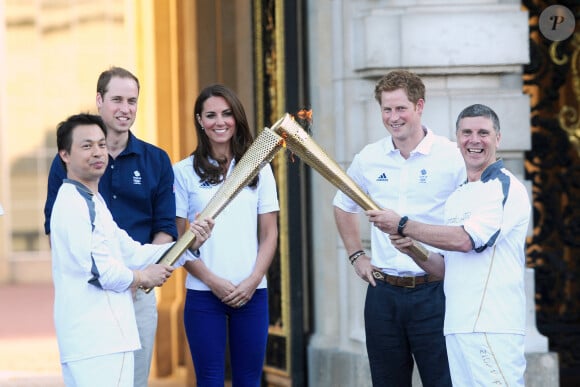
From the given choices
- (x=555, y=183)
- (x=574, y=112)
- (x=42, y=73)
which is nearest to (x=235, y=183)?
(x=555, y=183)

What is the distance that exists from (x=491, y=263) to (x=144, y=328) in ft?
5.51

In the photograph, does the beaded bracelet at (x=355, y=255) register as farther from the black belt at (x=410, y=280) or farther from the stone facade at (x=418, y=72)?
the stone facade at (x=418, y=72)

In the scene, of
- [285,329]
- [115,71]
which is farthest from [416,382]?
[115,71]

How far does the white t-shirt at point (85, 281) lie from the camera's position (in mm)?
5602

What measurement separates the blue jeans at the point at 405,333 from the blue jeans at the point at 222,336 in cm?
52

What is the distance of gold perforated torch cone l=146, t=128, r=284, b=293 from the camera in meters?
6.01

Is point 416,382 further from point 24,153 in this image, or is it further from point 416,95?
point 24,153

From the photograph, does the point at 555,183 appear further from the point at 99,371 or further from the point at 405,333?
the point at 99,371

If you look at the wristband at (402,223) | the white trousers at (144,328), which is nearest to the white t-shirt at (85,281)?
the white trousers at (144,328)

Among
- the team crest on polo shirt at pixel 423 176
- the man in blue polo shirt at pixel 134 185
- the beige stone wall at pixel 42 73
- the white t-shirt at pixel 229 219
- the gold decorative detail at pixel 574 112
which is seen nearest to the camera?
the team crest on polo shirt at pixel 423 176

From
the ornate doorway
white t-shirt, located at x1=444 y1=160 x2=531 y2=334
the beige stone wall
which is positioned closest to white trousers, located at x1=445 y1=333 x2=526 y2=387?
white t-shirt, located at x1=444 y1=160 x2=531 y2=334

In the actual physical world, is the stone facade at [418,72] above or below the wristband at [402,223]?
above

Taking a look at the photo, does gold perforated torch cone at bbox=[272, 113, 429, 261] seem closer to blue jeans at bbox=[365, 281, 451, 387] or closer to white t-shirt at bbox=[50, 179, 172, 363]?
blue jeans at bbox=[365, 281, 451, 387]

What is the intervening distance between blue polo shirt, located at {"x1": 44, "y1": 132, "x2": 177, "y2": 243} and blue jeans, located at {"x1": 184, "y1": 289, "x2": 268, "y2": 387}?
37cm
